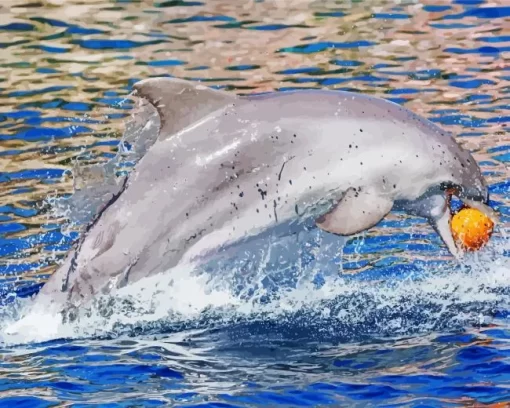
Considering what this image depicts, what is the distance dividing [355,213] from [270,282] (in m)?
1.30

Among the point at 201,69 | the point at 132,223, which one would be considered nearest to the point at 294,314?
the point at 132,223

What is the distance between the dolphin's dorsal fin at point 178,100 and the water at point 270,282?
118 cm

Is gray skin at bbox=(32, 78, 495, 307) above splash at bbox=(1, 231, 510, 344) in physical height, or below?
above

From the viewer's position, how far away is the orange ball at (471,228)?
9.50 meters

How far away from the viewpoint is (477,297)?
32.1 feet

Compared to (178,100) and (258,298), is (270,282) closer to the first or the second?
(258,298)

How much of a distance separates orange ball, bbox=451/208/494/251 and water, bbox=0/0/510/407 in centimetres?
47

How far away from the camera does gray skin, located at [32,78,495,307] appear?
30.1ft

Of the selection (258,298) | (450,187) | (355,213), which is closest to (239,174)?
(355,213)

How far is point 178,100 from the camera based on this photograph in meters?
9.15

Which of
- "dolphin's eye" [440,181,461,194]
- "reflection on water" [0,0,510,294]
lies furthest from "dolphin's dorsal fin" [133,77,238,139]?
"reflection on water" [0,0,510,294]

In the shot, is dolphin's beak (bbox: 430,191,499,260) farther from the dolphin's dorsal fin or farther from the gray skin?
the dolphin's dorsal fin

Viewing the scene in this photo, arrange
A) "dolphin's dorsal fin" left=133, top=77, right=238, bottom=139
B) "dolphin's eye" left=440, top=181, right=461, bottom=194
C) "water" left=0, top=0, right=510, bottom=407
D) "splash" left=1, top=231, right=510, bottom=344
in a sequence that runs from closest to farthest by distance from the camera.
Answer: "water" left=0, top=0, right=510, bottom=407 < "dolphin's dorsal fin" left=133, top=77, right=238, bottom=139 < "splash" left=1, top=231, right=510, bottom=344 < "dolphin's eye" left=440, top=181, right=461, bottom=194

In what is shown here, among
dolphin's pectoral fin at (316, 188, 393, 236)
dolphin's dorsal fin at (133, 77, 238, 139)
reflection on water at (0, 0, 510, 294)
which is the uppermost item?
dolphin's dorsal fin at (133, 77, 238, 139)
